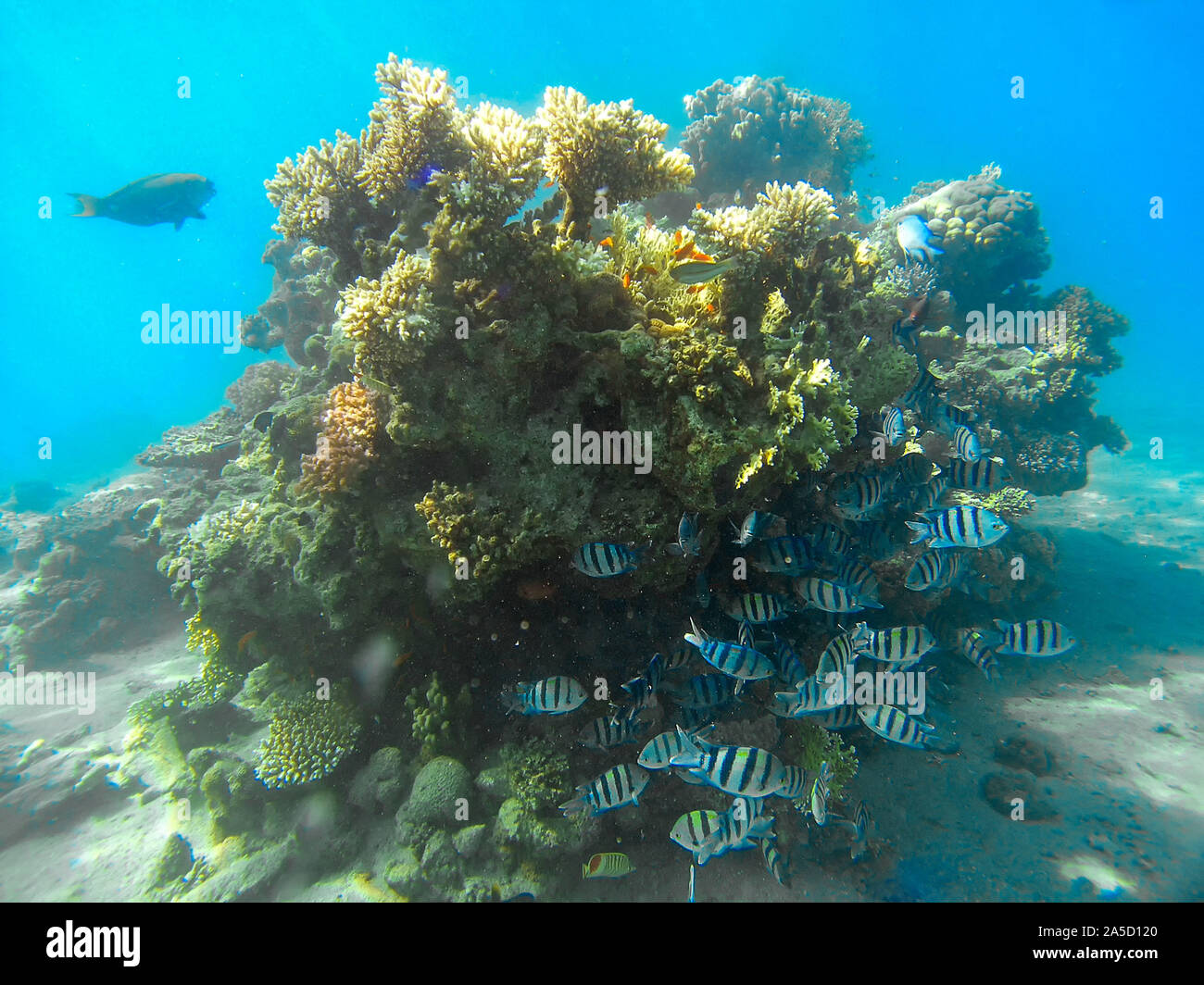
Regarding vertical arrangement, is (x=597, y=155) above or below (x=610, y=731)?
above

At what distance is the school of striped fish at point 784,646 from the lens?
3.75m

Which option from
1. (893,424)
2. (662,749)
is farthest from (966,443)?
(662,749)

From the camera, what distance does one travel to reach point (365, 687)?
554 centimetres

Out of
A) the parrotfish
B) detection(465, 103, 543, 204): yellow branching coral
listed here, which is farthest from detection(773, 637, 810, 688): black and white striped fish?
the parrotfish

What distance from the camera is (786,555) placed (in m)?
4.15

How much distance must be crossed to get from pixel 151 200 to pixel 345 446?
9110 mm

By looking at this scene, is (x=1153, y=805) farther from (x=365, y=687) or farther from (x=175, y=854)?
(x=175, y=854)

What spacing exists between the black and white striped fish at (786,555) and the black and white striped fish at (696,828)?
1.90 metres

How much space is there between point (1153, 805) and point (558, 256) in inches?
304

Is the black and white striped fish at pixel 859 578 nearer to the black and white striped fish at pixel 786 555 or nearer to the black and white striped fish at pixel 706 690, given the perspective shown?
the black and white striped fish at pixel 786 555

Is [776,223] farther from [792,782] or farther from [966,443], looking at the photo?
[792,782]

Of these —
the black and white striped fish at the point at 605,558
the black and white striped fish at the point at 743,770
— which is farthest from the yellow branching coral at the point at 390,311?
the black and white striped fish at the point at 743,770
